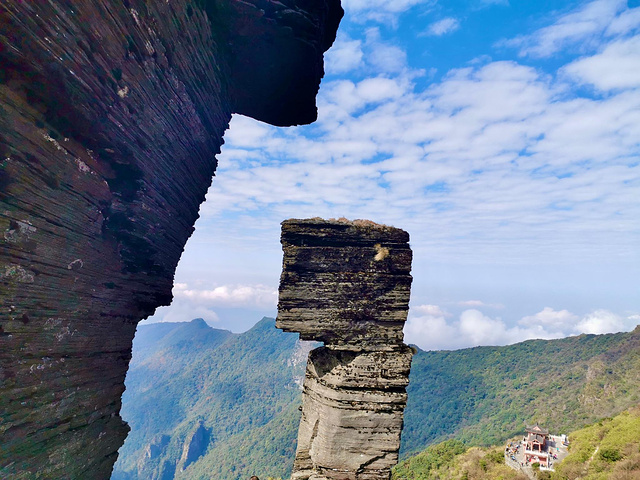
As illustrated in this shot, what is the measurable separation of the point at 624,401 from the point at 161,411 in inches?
7446

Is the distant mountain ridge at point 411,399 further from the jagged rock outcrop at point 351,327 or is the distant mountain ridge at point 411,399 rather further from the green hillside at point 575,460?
the jagged rock outcrop at point 351,327

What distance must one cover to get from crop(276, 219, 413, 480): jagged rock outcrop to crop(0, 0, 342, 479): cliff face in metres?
2.52

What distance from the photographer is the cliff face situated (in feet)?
11.0

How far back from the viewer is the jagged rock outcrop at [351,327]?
520cm

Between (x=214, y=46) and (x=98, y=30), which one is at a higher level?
(x=214, y=46)

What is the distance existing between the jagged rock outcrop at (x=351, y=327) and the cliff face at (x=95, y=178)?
2524mm

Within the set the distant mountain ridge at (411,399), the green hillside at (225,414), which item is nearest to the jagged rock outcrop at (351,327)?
the distant mountain ridge at (411,399)

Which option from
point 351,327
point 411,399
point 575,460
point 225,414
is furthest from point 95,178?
point 225,414

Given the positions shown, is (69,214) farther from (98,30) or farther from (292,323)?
(292,323)

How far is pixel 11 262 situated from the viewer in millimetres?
3369

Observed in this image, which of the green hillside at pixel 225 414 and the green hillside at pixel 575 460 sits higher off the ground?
the green hillside at pixel 575 460

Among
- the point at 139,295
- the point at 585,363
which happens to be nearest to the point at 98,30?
the point at 139,295

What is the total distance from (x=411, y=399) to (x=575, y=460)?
71.8 meters

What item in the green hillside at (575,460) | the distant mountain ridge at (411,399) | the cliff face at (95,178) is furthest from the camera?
the distant mountain ridge at (411,399)
